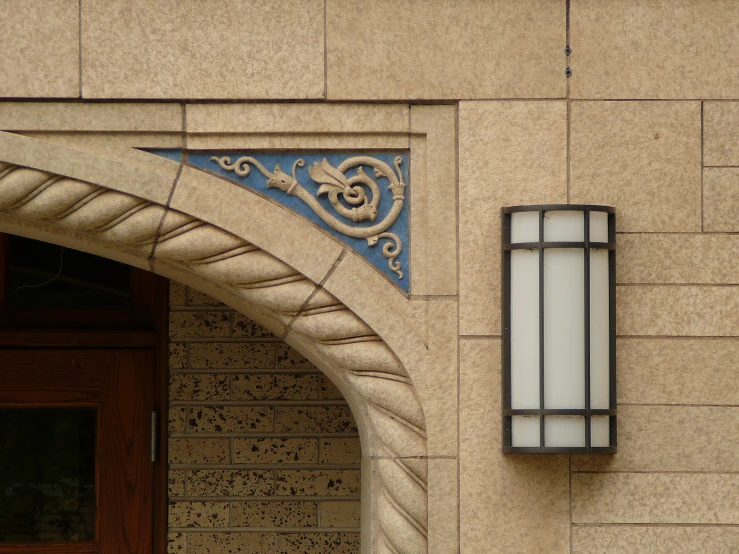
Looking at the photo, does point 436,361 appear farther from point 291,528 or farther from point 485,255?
point 291,528

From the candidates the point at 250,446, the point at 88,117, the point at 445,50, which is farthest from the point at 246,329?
the point at 445,50

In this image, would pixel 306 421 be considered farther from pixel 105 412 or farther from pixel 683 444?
pixel 683 444

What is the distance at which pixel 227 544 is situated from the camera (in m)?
4.62

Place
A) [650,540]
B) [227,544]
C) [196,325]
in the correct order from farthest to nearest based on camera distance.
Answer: [196,325]
[227,544]
[650,540]

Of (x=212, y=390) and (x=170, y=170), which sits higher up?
(x=170, y=170)

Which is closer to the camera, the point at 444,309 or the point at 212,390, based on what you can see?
the point at 444,309

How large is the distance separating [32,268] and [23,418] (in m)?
0.67

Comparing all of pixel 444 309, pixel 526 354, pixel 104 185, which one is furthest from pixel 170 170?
pixel 526 354

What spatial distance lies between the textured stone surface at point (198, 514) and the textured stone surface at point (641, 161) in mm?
2137

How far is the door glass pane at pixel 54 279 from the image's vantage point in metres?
4.75

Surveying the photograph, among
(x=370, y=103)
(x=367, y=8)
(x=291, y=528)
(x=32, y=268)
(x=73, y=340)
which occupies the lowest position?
(x=291, y=528)

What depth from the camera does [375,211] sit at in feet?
11.9

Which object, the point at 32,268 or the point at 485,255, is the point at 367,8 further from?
the point at 32,268

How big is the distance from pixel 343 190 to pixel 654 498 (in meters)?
1.49
